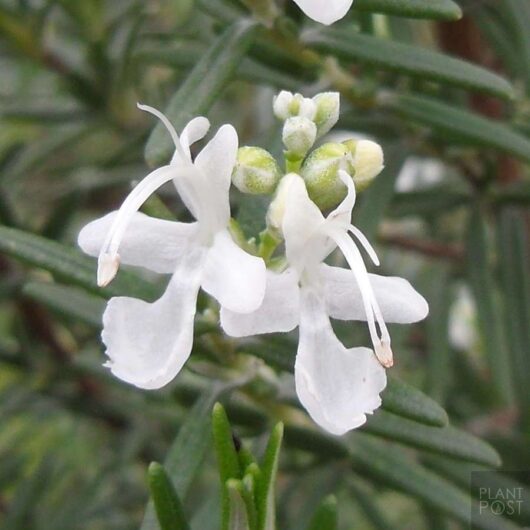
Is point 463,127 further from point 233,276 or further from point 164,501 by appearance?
point 164,501

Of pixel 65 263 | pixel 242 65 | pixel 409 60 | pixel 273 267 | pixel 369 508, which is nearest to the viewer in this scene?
pixel 273 267

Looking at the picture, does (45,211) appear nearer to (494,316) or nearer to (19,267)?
(19,267)

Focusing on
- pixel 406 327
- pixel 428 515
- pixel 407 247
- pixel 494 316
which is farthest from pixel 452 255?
pixel 428 515

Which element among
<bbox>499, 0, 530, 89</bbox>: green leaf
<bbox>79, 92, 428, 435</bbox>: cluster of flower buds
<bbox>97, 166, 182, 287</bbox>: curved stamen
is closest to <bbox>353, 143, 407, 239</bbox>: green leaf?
<bbox>499, 0, 530, 89</bbox>: green leaf

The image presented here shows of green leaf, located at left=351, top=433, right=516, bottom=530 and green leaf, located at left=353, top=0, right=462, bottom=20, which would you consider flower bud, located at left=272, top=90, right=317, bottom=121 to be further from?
green leaf, located at left=351, top=433, right=516, bottom=530

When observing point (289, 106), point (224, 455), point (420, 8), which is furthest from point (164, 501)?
point (420, 8)
